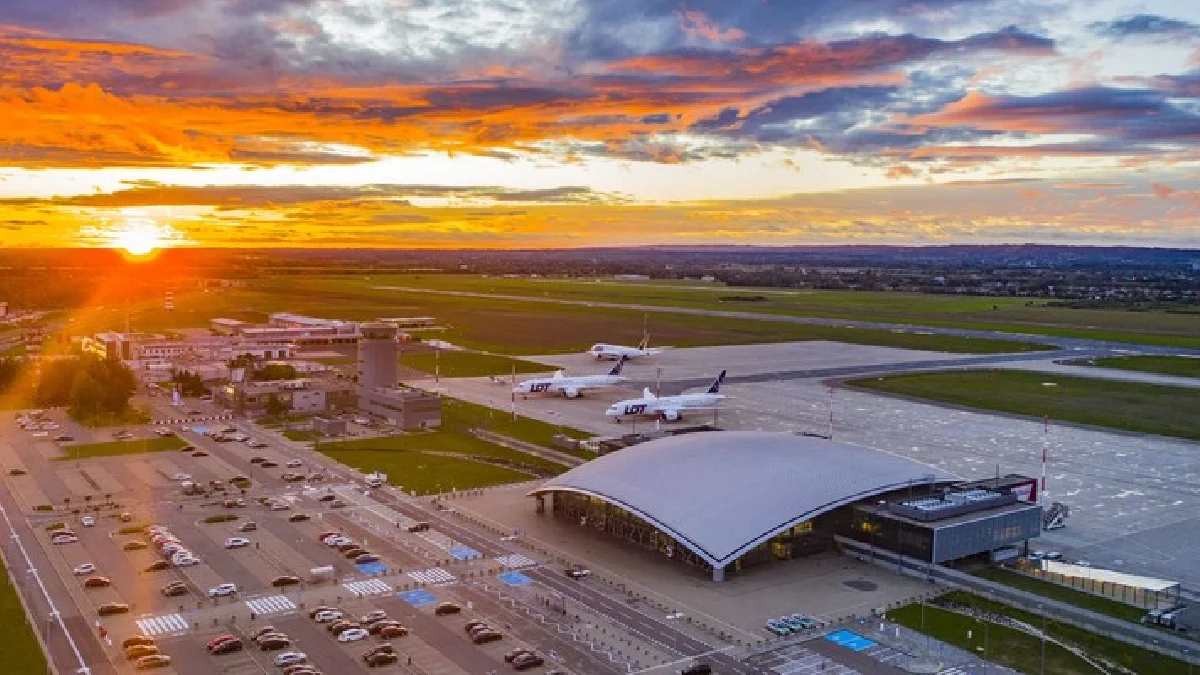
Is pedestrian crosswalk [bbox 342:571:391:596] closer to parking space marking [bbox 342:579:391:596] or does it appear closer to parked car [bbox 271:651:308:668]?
parking space marking [bbox 342:579:391:596]

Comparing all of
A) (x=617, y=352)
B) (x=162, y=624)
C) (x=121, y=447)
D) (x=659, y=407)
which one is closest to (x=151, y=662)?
(x=162, y=624)

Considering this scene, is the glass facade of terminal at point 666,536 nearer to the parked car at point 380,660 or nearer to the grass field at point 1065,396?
the parked car at point 380,660

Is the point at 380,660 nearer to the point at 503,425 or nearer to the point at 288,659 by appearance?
the point at 288,659

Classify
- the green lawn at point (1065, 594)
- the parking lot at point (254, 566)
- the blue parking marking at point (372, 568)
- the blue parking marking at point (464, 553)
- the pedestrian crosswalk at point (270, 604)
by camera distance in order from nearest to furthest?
the parking lot at point (254, 566), the pedestrian crosswalk at point (270, 604), the green lawn at point (1065, 594), the blue parking marking at point (372, 568), the blue parking marking at point (464, 553)

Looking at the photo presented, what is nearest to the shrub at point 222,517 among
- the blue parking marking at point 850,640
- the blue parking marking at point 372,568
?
the blue parking marking at point 372,568

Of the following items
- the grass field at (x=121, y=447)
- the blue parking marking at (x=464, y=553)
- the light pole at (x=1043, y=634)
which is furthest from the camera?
the grass field at (x=121, y=447)

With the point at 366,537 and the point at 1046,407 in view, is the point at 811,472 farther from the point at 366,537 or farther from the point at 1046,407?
the point at 1046,407

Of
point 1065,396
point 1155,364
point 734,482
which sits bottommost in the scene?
point 1065,396

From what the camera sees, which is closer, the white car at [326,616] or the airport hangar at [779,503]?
the white car at [326,616]
